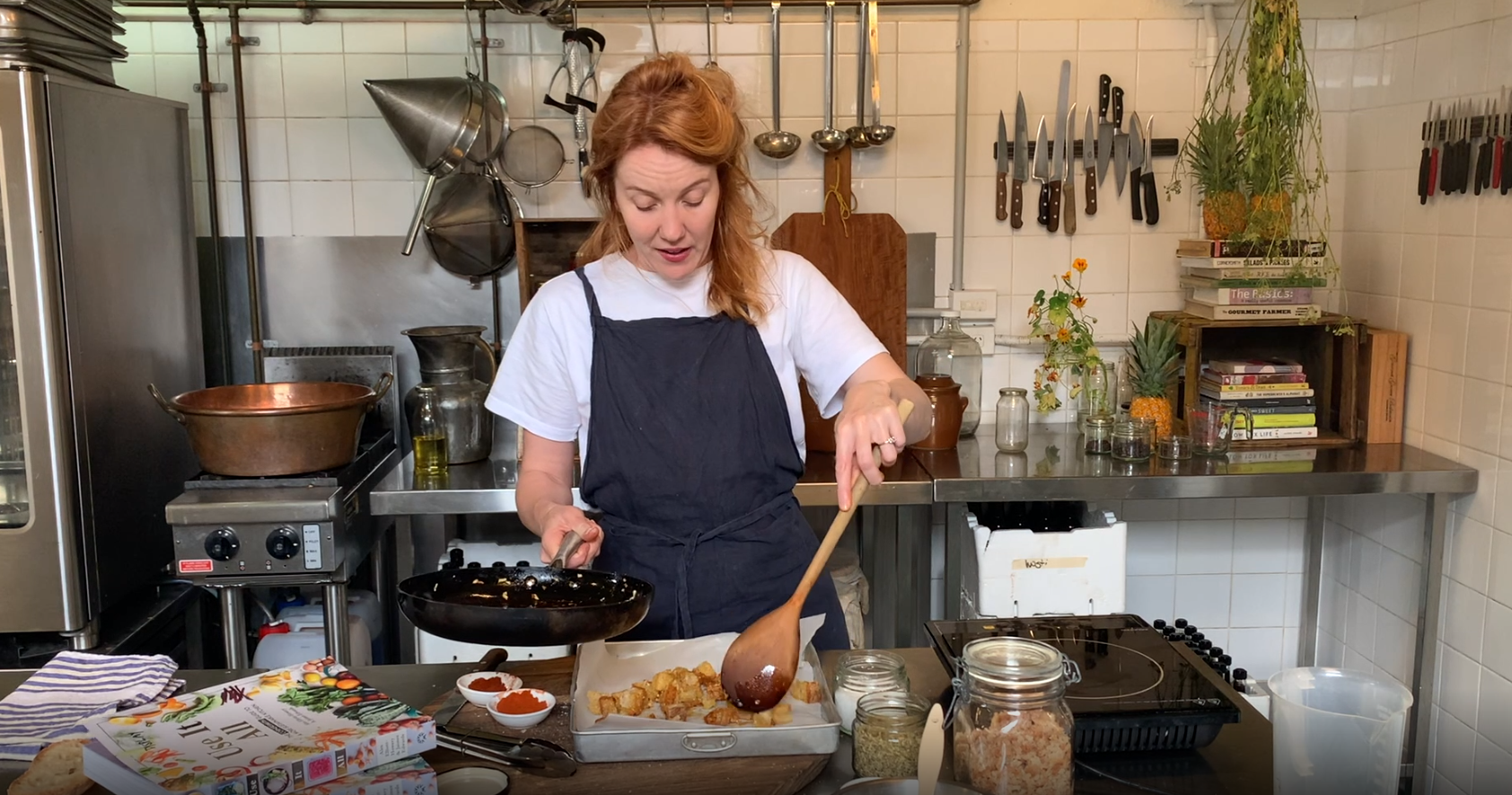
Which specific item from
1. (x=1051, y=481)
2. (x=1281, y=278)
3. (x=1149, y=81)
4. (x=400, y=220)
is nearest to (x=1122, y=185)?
(x=1149, y=81)

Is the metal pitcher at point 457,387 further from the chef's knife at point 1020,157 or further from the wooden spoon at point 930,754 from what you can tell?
the wooden spoon at point 930,754

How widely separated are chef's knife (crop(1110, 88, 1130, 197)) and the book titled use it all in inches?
106

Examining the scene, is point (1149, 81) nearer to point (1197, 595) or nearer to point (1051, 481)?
point (1051, 481)

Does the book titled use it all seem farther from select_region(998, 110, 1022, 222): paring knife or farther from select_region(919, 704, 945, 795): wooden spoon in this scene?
select_region(998, 110, 1022, 222): paring knife

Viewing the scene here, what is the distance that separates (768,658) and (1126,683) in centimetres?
42

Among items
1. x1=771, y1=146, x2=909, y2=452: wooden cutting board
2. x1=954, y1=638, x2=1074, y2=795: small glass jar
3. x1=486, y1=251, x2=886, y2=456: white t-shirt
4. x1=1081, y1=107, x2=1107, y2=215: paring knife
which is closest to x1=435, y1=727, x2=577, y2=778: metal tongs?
x1=954, y1=638, x2=1074, y2=795: small glass jar

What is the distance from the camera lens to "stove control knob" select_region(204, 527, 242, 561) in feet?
8.69

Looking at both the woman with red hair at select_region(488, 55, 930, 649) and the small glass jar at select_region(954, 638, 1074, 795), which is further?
the woman with red hair at select_region(488, 55, 930, 649)

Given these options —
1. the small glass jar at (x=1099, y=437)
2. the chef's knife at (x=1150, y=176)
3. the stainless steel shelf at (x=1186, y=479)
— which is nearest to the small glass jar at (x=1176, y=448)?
the stainless steel shelf at (x=1186, y=479)

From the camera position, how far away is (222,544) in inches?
104

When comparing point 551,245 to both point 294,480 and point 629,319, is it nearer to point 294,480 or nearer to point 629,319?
point 294,480

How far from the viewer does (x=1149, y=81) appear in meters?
3.41

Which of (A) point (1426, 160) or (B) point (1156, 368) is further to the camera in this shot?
(B) point (1156, 368)

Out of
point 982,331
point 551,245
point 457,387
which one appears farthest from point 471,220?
point 982,331
